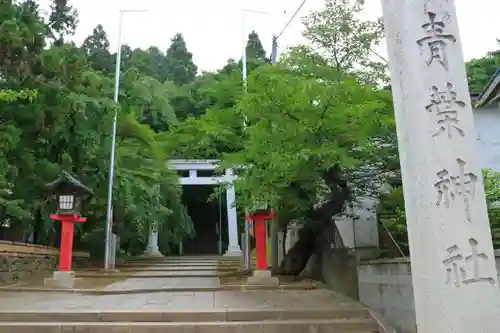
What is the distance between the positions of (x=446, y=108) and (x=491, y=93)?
839 centimetres

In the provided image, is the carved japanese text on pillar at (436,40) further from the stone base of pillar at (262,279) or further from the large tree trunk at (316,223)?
the stone base of pillar at (262,279)

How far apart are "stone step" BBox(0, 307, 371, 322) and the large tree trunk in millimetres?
2476

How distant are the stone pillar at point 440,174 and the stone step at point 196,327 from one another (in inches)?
122

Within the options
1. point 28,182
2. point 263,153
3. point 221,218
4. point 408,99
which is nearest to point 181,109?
point 221,218

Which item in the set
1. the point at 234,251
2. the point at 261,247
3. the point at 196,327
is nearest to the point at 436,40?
the point at 196,327

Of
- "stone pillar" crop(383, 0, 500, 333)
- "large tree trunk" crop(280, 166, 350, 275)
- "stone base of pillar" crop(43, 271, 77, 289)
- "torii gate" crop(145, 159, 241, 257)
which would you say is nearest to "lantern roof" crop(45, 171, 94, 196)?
"stone base of pillar" crop(43, 271, 77, 289)

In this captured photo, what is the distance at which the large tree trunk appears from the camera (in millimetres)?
8266

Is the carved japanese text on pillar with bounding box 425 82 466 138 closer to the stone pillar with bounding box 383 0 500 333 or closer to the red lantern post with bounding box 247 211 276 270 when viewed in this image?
the stone pillar with bounding box 383 0 500 333

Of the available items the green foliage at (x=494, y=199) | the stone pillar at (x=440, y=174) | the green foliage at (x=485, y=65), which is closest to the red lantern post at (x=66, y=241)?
the green foliage at (x=494, y=199)

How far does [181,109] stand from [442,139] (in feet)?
81.9

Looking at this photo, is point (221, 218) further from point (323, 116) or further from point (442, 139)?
point (442, 139)

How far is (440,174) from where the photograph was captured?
3.30 meters

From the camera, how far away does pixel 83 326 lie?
604 centimetres

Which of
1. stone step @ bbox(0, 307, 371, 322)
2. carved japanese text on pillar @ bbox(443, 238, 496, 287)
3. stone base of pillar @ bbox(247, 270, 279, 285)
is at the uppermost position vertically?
carved japanese text on pillar @ bbox(443, 238, 496, 287)
